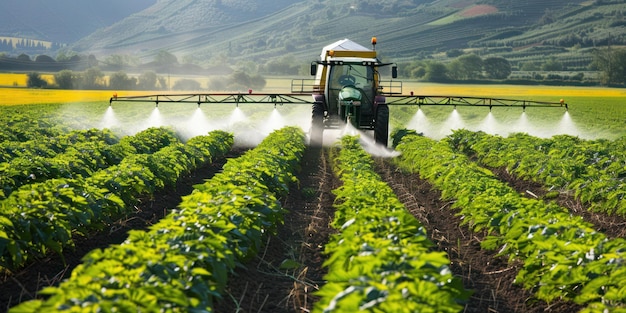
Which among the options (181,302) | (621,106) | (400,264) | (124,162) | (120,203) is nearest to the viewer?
(181,302)

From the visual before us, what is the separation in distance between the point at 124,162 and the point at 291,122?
2074 centimetres

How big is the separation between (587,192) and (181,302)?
10178 mm

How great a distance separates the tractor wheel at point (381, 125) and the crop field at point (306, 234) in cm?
474

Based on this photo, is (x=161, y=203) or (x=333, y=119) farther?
(x=333, y=119)

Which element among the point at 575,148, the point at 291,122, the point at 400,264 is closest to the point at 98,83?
the point at 291,122

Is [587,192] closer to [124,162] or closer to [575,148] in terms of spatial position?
[575,148]

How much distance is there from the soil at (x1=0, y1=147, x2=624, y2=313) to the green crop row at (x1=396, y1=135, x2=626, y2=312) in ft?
0.97

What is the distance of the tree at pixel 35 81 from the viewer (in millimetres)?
64875

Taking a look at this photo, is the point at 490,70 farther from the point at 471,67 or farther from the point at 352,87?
the point at 352,87

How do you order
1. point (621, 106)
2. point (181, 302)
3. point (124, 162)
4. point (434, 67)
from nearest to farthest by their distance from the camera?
point (181, 302) < point (124, 162) < point (621, 106) < point (434, 67)

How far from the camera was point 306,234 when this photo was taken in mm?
12086

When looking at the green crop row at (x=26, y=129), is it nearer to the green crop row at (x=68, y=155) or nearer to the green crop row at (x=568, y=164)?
the green crop row at (x=68, y=155)

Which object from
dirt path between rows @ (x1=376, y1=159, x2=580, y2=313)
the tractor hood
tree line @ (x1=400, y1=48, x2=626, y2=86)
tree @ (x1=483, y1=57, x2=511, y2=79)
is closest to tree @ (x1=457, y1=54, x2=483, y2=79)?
tree line @ (x1=400, y1=48, x2=626, y2=86)

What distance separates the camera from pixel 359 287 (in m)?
5.99
